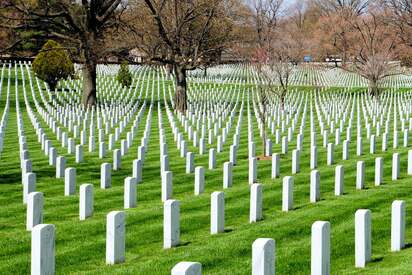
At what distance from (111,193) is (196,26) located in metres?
30.3

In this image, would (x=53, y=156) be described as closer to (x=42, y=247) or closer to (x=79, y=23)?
(x=42, y=247)

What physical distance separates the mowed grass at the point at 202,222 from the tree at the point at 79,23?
55.2 ft

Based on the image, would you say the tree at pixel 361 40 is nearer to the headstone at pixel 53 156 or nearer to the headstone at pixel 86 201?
the headstone at pixel 53 156

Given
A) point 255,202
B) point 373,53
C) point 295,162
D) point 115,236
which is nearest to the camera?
point 115,236

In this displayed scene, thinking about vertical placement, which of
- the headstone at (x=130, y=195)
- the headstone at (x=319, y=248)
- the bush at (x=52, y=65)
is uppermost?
the bush at (x=52, y=65)

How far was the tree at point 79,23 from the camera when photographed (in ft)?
107

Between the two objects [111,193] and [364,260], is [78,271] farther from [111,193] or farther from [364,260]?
[111,193]

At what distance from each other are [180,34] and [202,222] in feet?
79.2

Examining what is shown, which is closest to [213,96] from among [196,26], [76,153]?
[196,26]

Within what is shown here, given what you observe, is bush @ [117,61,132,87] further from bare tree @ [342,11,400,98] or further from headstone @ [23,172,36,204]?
headstone @ [23,172,36,204]

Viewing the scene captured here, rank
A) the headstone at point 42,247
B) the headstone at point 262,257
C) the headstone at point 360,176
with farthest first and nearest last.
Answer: the headstone at point 360,176 < the headstone at point 42,247 < the headstone at point 262,257

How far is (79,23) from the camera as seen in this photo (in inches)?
1364

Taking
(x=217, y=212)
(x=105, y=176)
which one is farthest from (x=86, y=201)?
(x=105, y=176)

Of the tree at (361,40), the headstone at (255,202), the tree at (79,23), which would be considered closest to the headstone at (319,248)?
the headstone at (255,202)
